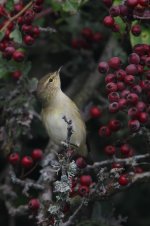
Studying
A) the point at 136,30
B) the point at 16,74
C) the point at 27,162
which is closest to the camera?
Result: the point at 136,30

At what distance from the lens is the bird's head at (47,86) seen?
206 inches

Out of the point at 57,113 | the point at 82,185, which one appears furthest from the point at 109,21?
the point at 57,113

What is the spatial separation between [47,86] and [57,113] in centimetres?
23

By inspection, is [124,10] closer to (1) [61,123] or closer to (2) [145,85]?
(2) [145,85]

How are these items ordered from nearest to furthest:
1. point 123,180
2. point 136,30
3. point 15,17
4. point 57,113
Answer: point 136,30 < point 123,180 < point 15,17 < point 57,113

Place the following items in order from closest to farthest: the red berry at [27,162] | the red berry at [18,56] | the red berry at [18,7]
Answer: the red berry at [18,7], the red berry at [18,56], the red berry at [27,162]

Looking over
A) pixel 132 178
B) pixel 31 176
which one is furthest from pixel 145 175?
pixel 31 176

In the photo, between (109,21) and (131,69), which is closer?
(131,69)

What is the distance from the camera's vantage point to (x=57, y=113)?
5234 mm

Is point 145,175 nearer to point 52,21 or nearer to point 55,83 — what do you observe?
point 55,83


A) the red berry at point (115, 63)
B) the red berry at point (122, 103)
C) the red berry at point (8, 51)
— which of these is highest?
the red berry at point (115, 63)

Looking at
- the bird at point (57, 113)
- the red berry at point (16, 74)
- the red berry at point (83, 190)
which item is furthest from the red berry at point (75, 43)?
the red berry at point (83, 190)

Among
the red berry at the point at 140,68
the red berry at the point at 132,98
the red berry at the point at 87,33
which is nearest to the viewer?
the red berry at the point at 132,98

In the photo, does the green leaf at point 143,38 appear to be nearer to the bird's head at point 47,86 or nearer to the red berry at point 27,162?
the bird's head at point 47,86
